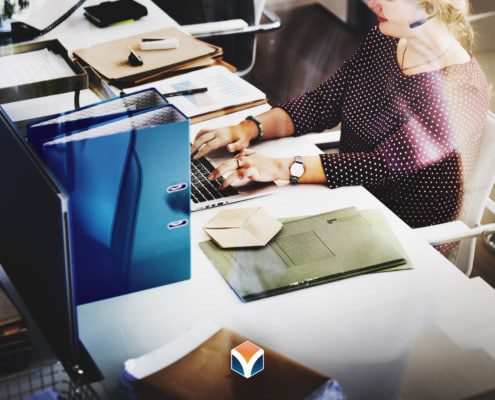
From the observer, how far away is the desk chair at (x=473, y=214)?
1.65 metres

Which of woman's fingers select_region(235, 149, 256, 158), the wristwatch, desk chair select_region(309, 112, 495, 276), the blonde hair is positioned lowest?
desk chair select_region(309, 112, 495, 276)

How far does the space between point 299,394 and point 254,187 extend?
67cm

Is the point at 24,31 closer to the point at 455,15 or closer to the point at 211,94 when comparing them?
the point at 211,94

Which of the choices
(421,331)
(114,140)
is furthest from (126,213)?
(421,331)

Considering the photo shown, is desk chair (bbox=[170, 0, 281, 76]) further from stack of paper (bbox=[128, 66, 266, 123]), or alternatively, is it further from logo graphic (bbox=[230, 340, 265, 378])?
logo graphic (bbox=[230, 340, 265, 378])

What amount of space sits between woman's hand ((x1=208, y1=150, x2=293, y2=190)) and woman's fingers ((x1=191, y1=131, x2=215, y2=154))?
13 cm

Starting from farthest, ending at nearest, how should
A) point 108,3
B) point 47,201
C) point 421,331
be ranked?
point 108,3
point 421,331
point 47,201

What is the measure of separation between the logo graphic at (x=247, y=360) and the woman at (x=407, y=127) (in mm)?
546

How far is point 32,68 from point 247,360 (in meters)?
1.15

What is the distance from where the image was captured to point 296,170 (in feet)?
5.55

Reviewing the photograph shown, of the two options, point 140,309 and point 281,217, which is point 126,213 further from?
point 281,217

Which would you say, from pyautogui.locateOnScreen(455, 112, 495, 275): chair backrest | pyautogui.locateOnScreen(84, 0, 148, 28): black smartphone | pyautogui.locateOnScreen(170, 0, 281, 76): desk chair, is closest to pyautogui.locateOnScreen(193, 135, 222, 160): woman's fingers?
pyautogui.locateOnScreen(455, 112, 495, 275): chair backrest

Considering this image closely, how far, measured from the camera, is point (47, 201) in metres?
1.01

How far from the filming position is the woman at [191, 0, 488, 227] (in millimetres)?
1708
